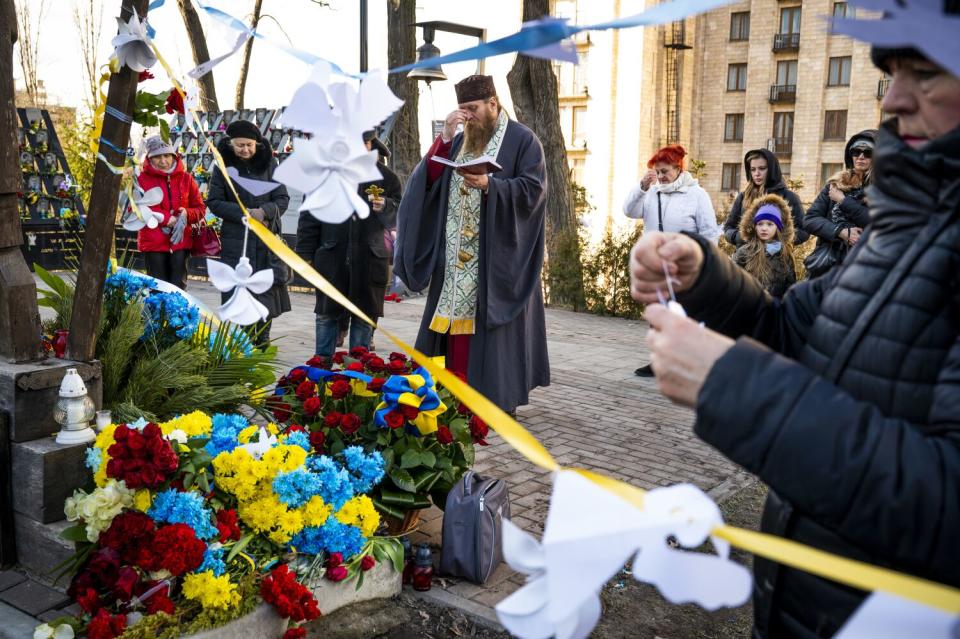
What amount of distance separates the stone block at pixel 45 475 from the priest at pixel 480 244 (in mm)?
2594

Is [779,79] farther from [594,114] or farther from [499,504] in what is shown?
[499,504]

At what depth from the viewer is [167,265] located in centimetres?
725

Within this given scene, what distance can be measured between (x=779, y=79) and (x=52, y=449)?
40.6m

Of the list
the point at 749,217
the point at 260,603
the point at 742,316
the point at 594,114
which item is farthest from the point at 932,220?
the point at 594,114

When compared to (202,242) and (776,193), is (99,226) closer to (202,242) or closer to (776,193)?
A: (202,242)

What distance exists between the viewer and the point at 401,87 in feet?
42.1

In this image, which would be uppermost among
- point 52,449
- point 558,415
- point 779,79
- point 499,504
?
point 779,79

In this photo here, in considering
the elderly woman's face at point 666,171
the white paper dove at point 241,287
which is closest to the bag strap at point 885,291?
the white paper dove at point 241,287

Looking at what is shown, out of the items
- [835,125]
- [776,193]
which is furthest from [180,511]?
[835,125]

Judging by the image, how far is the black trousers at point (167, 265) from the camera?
23.5 feet

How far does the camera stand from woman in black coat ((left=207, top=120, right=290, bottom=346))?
6652 millimetres

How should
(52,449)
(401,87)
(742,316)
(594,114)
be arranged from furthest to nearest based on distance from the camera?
(594,114) < (401,87) < (52,449) < (742,316)

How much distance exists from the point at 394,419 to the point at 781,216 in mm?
4489

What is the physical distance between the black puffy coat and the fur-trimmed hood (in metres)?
5.73
